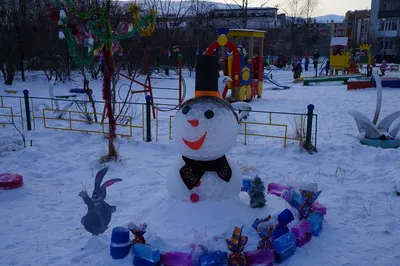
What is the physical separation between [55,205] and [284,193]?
3.12m

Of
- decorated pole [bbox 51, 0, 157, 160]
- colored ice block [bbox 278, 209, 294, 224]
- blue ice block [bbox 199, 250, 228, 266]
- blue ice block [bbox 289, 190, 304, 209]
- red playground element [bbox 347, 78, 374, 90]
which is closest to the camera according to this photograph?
blue ice block [bbox 199, 250, 228, 266]

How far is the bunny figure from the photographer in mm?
3949

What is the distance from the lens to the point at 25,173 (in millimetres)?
6402

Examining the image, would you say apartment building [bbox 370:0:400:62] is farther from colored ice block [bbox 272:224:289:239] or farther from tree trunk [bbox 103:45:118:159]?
colored ice block [bbox 272:224:289:239]

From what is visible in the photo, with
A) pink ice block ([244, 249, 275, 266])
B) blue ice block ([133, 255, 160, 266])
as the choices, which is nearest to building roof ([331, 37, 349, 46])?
pink ice block ([244, 249, 275, 266])

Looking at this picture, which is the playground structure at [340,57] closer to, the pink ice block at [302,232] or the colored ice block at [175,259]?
the pink ice block at [302,232]

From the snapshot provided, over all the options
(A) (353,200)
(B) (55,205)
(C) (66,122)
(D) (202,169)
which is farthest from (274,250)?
(C) (66,122)

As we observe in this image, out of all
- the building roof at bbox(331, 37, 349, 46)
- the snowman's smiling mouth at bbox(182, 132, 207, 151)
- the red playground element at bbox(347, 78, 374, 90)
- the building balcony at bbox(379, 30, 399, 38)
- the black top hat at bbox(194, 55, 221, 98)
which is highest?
the building balcony at bbox(379, 30, 399, 38)

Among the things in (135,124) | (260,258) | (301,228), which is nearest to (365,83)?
(135,124)

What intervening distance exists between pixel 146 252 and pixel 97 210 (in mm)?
793

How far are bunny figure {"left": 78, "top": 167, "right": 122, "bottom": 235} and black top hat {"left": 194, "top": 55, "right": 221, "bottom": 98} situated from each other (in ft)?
4.32

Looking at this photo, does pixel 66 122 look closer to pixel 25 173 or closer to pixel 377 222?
pixel 25 173

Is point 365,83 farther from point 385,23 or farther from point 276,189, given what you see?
point 385,23

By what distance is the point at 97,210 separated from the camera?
3.96m
